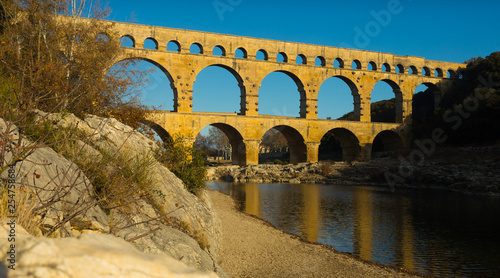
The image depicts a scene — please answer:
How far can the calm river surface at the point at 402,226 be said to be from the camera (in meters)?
8.59

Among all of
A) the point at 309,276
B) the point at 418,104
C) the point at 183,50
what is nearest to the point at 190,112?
the point at 183,50

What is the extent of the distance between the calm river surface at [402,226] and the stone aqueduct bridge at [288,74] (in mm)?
12329

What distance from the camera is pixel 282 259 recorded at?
773 cm

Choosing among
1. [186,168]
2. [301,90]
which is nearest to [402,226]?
[186,168]

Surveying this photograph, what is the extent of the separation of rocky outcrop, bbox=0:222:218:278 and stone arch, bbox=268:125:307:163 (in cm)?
3210

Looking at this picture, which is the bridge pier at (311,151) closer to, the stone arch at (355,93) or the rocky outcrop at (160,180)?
the stone arch at (355,93)

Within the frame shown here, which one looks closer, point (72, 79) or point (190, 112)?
point (72, 79)

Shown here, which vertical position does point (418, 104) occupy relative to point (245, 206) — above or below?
above

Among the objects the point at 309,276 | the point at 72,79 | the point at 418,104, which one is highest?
the point at 418,104

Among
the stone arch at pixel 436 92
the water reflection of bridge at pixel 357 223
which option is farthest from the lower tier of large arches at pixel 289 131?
the water reflection of bridge at pixel 357 223

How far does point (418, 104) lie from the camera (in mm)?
43625

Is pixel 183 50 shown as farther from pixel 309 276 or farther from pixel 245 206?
pixel 309 276

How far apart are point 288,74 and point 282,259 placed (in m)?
27.7

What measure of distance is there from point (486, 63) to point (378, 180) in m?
18.9
